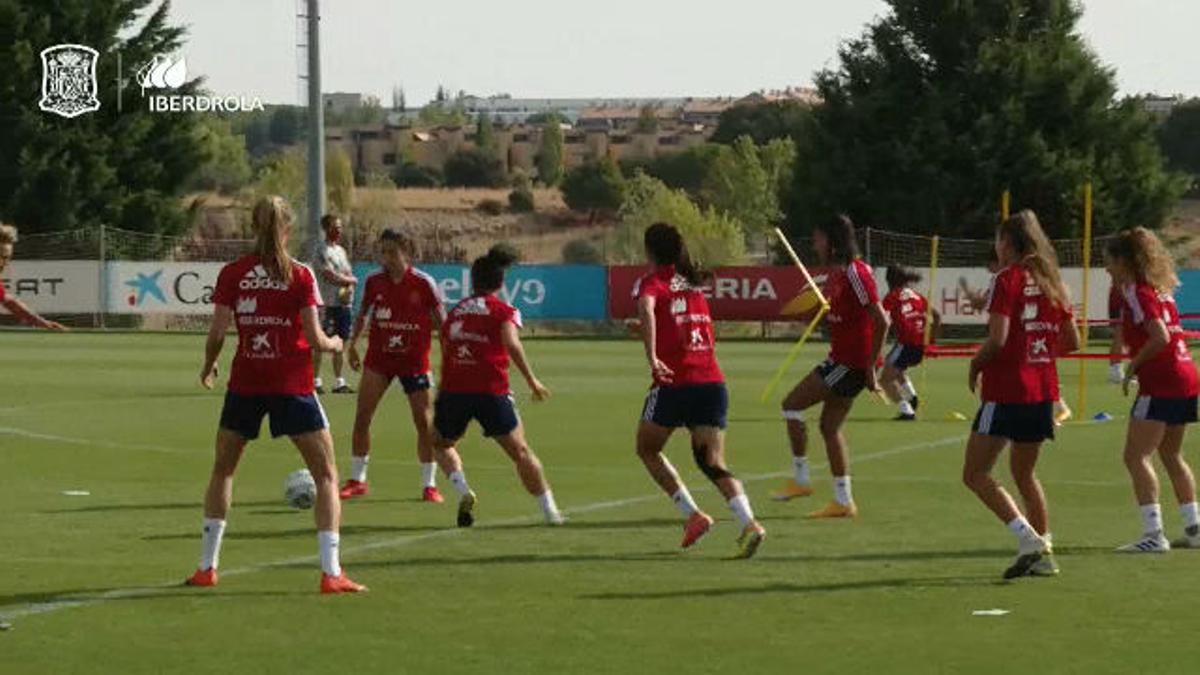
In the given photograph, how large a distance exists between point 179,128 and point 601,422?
43343 millimetres

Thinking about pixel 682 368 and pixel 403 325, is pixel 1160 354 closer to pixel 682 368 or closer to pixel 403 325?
pixel 682 368

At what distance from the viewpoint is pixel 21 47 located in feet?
216

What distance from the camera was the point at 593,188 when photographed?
434 ft

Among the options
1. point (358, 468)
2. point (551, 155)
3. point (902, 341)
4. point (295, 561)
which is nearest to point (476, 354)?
point (295, 561)

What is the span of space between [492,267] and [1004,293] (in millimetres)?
3944

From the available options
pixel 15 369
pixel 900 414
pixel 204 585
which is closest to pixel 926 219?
pixel 15 369

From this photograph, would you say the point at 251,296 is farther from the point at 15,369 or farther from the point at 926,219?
the point at 926,219

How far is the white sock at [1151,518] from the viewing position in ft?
50.1

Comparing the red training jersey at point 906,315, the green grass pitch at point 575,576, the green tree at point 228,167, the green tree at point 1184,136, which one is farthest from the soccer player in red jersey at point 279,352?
the green tree at point 1184,136

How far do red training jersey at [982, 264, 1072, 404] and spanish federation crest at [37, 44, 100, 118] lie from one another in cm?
5463

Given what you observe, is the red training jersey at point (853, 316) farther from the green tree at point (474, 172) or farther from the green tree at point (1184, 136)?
the green tree at point (474, 172)

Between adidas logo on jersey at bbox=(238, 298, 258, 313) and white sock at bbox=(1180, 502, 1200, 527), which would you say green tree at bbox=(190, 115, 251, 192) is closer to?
white sock at bbox=(1180, 502, 1200, 527)

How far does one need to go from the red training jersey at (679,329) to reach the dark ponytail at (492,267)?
149 centimetres

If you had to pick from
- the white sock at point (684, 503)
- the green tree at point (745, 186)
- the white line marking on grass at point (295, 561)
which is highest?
the green tree at point (745, 186)
